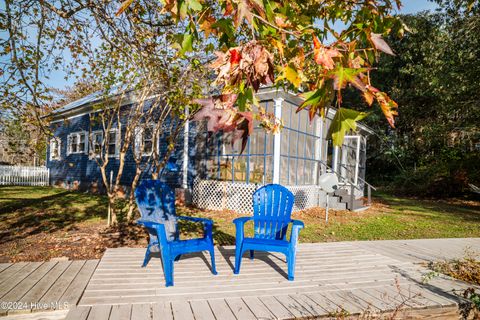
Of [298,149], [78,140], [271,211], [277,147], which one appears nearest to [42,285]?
[271,211]

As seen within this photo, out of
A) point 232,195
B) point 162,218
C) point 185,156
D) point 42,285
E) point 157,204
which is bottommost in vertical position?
point 42,285

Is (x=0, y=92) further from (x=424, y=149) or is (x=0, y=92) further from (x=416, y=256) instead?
(x=424, y=149)

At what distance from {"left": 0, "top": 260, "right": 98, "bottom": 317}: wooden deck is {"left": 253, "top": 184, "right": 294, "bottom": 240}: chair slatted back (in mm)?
2147

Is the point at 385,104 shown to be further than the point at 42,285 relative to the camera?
No

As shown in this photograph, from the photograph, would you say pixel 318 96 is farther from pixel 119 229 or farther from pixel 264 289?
pixel 119 229

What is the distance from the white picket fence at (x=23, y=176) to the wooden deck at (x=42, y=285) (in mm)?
17106

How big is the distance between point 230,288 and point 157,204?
1.62 metres

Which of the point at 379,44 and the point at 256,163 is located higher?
the point at 379,44

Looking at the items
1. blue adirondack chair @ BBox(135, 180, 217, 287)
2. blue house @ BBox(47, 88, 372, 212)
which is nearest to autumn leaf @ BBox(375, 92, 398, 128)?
blue adirondack chair @ BBox(135, 180, 217, 287)

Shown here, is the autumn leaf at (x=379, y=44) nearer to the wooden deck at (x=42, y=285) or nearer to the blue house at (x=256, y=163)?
the wooden deck at (x=42, y=285)

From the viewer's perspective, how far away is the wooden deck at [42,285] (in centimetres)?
264

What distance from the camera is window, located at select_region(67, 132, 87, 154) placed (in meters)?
15.1

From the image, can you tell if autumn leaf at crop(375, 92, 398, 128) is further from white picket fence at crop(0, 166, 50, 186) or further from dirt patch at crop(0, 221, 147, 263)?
white picket fence at crop(0, 166, 50, 186)

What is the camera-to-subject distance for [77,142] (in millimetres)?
15398
